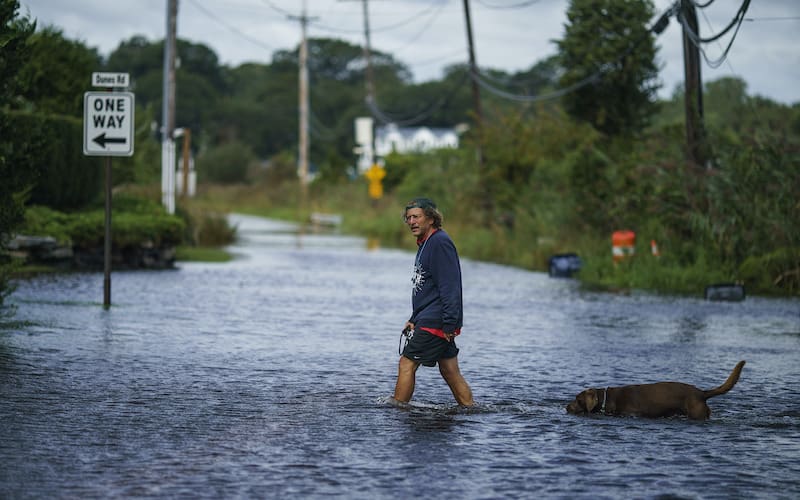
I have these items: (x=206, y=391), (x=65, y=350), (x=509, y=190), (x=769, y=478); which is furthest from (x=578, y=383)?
(x=509, y=190)

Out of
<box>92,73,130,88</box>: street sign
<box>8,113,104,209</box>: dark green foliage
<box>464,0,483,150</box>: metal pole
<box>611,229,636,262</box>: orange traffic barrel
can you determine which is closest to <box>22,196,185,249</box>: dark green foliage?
<box>8,113,104,209</box>: dark green foliage

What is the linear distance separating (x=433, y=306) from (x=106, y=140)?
9334mm

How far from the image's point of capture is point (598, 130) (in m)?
35.5

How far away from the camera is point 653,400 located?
988 cm

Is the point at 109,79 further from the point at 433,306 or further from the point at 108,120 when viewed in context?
the point at 433,306

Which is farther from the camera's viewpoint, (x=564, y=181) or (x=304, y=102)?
(x=304, y=102)

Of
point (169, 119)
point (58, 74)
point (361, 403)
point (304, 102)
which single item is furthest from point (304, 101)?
point (361, 403)

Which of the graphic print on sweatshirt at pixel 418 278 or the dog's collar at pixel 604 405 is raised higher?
the graphic print on sweatshirt at pixel 418 278

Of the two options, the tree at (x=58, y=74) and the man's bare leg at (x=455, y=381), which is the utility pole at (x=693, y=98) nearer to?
the tree at (x=58, y=74)

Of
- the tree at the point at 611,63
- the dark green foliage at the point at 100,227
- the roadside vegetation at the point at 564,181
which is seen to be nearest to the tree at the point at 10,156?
the roadside vegetation at the point at 564,181

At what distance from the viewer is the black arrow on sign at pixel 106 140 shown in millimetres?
18156

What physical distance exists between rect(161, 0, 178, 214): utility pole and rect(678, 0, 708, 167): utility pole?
1342cm

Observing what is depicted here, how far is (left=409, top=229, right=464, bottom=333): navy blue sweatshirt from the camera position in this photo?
9.93 m

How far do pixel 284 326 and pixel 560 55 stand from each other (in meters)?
21.0
